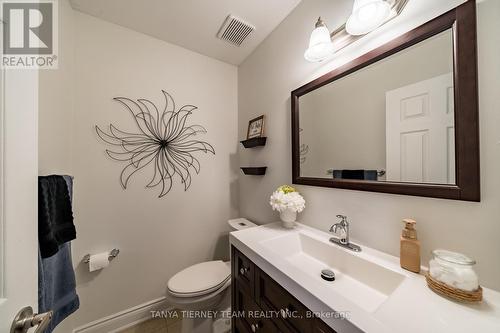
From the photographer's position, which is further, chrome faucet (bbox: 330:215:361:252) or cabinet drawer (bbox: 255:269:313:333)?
chrome faucet (bbox: 330:215:361:252)

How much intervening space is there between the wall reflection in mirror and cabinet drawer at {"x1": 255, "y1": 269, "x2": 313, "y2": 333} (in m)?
0.65

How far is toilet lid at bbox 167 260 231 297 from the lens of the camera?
1.09 metres

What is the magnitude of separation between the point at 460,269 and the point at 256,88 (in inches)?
64.5

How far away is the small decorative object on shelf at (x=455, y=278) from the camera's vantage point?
496 mm

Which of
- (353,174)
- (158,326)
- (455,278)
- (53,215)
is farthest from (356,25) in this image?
(158,326)

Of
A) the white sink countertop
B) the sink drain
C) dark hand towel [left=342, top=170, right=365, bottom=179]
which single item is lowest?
the sink drain

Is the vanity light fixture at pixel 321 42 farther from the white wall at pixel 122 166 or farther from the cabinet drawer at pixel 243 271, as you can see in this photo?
the cabinet drawer at pixel 243 271

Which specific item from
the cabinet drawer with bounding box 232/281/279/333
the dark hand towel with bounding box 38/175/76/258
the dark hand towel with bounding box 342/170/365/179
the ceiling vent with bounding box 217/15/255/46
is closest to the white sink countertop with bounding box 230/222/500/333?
the cabinet drawer with bounding box 232/281/279/333

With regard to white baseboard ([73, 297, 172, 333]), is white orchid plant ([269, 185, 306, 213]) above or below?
above

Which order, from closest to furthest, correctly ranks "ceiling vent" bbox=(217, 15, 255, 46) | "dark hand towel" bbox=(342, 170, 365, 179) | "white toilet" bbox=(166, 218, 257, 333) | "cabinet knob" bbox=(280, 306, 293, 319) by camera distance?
"cabinet knob" bbox=(280, 306, 293, 319) < "dark hand towel" bbox=(342, 170, 365, 179) < "white toilet" bbox=(166, 218, 257, 333) < "ceiling vent" bbox=(217, 15, 255, 46)

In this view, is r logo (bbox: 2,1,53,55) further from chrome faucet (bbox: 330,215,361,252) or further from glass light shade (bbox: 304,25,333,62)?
chrome faucet (bbox: 330,215,361,252)

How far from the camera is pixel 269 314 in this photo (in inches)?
29.9

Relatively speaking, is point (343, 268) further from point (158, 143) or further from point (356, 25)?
point (158, 143)

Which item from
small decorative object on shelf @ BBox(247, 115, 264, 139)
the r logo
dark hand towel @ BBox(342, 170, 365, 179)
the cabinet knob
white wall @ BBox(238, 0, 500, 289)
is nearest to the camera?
the r logo
